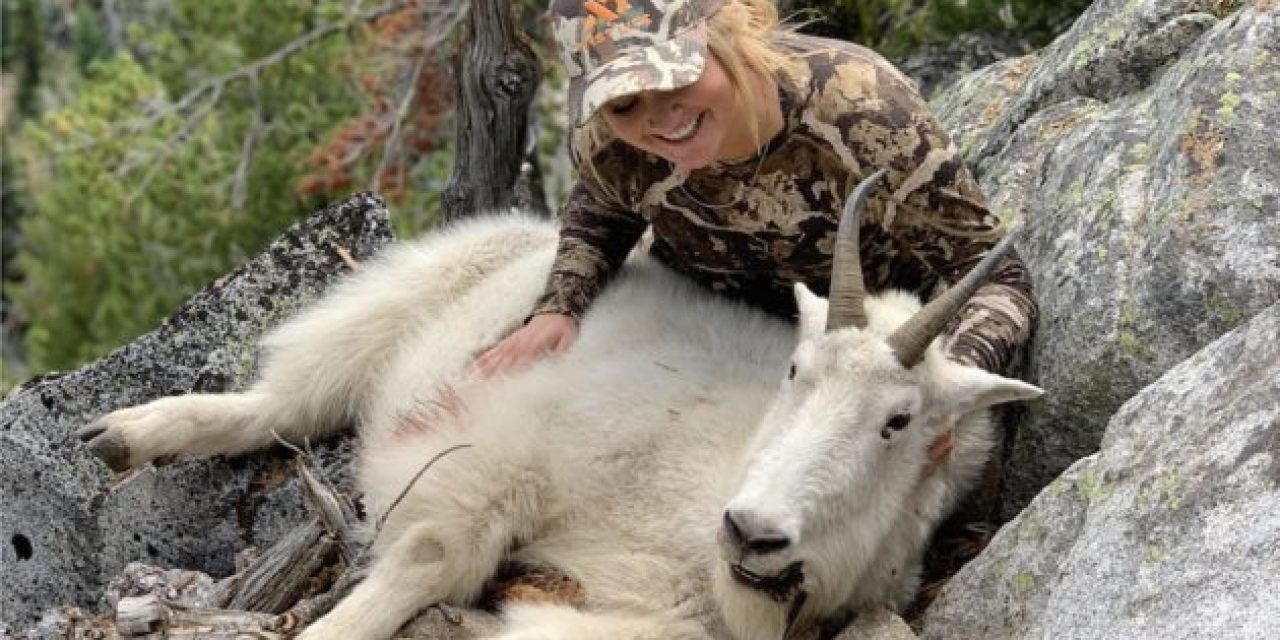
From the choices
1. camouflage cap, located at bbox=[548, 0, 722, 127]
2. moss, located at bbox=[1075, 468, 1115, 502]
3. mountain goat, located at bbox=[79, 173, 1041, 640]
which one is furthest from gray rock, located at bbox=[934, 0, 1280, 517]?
camouflage cap, located at bbox=[548, 0, 722, 127]

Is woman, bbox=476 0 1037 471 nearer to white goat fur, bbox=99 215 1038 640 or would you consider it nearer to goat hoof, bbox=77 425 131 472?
white goat fur, bbox=99 215 1038 640

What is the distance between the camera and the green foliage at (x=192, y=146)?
1875cm

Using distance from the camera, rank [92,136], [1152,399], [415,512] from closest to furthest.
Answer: [1152,399], [415,512], [92,136]

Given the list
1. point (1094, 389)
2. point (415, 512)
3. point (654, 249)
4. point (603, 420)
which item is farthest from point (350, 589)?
point (1094, 389)

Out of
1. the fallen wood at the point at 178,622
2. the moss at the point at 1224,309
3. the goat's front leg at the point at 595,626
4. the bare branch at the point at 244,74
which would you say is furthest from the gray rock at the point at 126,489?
the bare branch at the point at 244,74

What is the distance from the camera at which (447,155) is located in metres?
16.4

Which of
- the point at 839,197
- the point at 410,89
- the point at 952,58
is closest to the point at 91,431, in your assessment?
the point at 839,197

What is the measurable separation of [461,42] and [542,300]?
237cm

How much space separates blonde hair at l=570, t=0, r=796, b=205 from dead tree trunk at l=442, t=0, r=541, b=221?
7.55ft

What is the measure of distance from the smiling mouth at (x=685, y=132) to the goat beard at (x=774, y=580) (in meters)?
1.09

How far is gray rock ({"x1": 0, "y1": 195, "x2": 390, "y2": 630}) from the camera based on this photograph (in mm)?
5688

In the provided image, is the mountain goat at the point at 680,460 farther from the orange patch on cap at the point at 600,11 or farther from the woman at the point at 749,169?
the orange patch on cap at the point at 600,11

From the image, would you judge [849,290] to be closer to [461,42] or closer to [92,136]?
[461,42]

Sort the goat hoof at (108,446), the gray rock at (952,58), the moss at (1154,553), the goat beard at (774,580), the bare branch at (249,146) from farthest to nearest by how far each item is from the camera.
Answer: the bare branch at (249,146)
the gray rock at (952,58)
the goat hoof at (108,446)
the goat beard at (774,580)
the moss at (1154,553)
